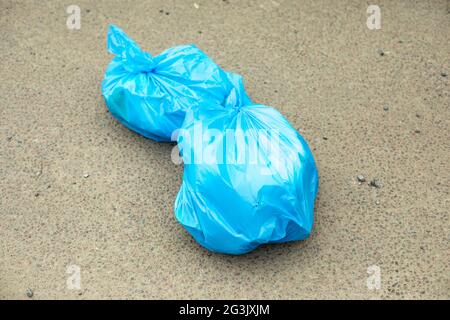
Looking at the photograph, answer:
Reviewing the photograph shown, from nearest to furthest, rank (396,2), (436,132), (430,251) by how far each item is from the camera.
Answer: (430,251), (436,132), (396,2)

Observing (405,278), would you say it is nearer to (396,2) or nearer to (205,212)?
(205,212)

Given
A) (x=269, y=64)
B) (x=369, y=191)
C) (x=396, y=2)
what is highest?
(x=396, y=2)

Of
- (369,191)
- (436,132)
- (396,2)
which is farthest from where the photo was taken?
(396,2)

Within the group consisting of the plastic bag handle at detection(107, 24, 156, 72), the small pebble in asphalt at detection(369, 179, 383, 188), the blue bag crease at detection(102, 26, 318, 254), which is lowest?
the small pebble in asphalt at detection(369, 179, 383, 188)

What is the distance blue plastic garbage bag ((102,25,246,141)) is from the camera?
290cm

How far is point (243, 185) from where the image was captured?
2436 millimetres

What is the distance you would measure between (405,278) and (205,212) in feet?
3.00

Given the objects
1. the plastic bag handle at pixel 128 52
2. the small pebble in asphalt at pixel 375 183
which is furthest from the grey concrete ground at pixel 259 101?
the plastic bag handle at pixel 128 52

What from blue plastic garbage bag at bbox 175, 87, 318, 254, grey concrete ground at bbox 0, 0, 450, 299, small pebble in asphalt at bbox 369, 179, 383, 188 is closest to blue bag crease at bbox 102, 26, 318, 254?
blue plastic garbage bag at bbox 175, 87, 318, 254

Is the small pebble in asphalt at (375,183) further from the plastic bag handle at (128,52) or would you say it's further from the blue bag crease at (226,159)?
the plastic bag handle at (128,52)

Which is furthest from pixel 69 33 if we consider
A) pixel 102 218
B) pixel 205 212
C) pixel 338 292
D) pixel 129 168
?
→ pixel 338 292

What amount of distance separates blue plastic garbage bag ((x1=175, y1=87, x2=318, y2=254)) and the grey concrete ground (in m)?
0.16

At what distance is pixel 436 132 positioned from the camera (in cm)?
316

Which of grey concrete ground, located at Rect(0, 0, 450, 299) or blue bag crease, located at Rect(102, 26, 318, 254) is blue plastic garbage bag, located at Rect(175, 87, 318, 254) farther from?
grey concrete ground, located at Rect(0, 0, 450, 299)
